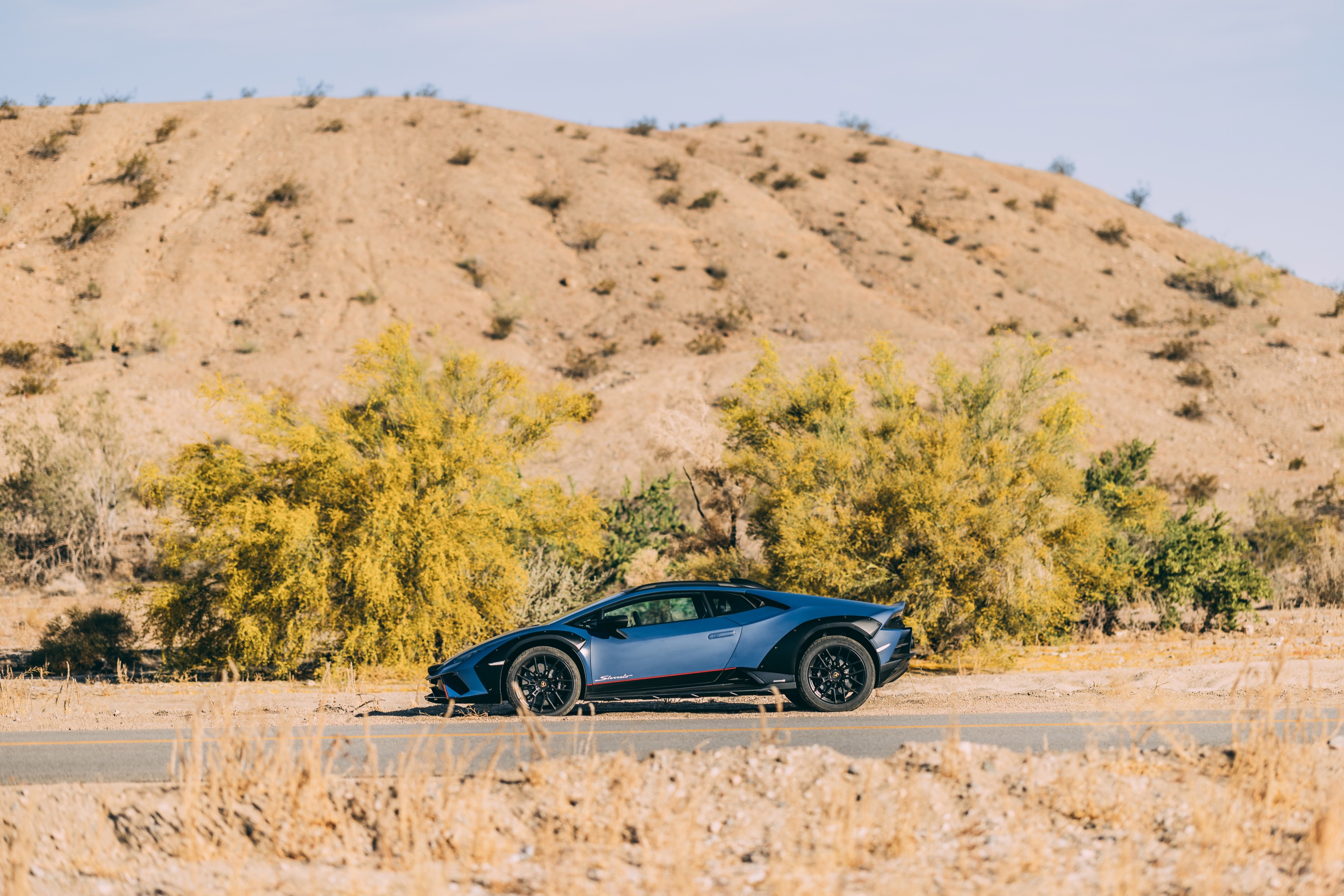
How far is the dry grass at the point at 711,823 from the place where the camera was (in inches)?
208

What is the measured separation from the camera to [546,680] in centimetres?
1075

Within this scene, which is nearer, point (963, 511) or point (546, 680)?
point (546, 680)

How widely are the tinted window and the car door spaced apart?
109 millimetres

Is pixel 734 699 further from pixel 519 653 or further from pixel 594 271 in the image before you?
A: pixel 594 271

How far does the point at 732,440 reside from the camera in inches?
767

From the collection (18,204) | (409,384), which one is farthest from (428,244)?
(409,384)

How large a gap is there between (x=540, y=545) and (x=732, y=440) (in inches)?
163

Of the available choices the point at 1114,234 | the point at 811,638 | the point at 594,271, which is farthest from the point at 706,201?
the point at 811,638

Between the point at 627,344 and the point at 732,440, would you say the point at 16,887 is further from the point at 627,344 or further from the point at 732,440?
the point at 627,344

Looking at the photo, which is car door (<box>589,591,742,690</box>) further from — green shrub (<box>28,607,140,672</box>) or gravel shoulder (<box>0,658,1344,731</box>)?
green shrub (<box>28,607,140,672</box>)

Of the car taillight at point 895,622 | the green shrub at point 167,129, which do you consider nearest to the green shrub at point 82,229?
the green shrub at point 167,129

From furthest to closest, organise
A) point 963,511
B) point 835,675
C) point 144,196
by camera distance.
Answer: point 144,196 → point 963,511 → point 835,675

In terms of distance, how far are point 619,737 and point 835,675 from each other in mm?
2493

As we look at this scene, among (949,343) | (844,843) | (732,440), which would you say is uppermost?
(949,343)
